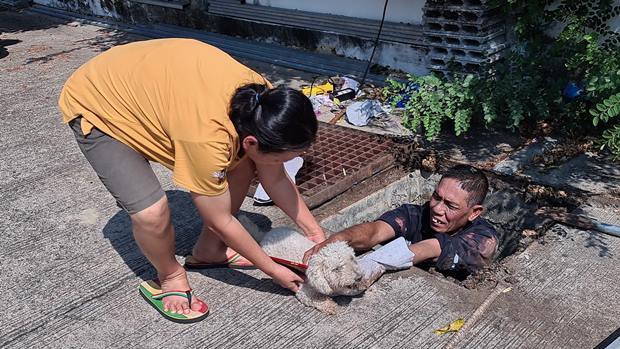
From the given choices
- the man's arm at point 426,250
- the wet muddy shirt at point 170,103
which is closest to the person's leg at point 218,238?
the wet muddy shirt at point 170,103

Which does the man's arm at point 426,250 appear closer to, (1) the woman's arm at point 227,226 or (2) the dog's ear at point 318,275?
(2) the dog's ear at point 318,275

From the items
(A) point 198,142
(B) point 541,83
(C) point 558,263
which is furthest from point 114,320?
(B) point 541,83

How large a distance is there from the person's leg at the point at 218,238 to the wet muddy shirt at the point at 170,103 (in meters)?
0.20

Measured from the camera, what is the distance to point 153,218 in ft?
8.30

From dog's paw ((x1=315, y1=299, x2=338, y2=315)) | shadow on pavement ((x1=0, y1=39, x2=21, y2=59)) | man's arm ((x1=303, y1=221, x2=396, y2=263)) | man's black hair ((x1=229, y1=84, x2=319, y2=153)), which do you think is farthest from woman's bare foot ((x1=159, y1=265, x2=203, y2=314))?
shadow on pavement ((x1=0, y1=39, x2=21, y2=59))

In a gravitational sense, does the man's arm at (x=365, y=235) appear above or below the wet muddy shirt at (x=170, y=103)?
below

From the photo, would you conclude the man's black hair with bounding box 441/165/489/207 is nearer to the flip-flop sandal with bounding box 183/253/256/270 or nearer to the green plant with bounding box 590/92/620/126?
the green plant with bounding box 590/92/620/126

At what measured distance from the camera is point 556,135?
4.61 metres

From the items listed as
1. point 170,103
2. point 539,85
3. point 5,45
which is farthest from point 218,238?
point 5,45

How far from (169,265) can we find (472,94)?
2.65 m

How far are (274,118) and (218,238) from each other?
1022 mm

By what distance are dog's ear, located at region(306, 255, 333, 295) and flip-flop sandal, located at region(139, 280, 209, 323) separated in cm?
54

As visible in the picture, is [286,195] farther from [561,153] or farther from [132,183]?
[561,153]

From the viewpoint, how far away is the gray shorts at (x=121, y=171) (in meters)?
2.50
